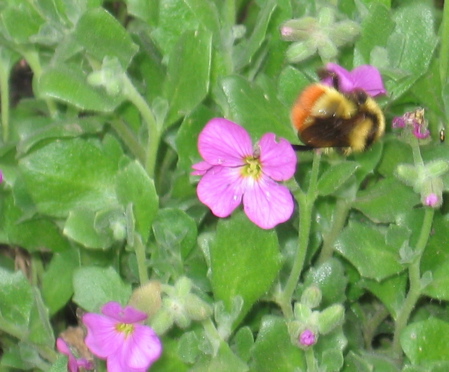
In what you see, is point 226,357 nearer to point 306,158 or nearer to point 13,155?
point 306,158

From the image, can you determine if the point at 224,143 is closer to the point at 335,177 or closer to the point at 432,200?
the point at 335,177

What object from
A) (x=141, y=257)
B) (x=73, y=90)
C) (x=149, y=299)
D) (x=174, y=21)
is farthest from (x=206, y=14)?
(x=149, y=299)

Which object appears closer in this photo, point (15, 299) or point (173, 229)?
point (173, 229)

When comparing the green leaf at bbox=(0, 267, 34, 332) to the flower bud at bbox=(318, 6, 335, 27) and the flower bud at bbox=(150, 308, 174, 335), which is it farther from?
the flower bud at bbox=(318, 6, 335, 27)

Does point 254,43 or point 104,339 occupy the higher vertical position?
point 254,43

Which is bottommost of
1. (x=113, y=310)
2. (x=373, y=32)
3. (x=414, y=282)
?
(x=414, y=282)

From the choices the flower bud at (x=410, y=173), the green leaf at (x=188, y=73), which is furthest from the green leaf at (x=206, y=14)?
the flower bud at (x=410, y=173)

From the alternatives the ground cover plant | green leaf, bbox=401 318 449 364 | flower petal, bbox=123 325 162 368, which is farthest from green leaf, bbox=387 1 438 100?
flower petal, bbox=123 325 162 368

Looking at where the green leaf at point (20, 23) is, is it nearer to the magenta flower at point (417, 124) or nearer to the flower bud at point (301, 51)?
the flower bud at point (301, 51)
